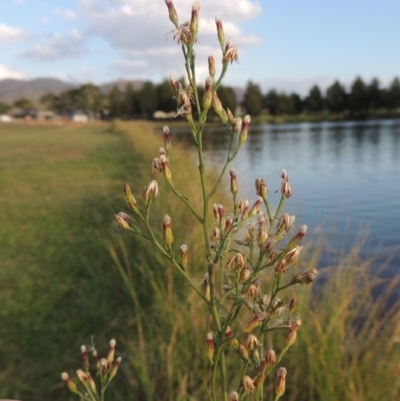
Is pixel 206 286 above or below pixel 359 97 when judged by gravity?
below

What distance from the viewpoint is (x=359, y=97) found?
2950 inches

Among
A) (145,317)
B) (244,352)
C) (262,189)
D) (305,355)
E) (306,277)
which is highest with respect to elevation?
(262,189)

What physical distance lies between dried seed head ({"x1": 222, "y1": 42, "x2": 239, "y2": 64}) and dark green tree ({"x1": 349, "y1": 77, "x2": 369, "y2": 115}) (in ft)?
258

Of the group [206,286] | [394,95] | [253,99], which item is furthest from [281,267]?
[253,99]

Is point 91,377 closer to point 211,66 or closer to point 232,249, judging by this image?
point 232,249

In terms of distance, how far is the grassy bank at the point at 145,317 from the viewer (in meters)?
3.21

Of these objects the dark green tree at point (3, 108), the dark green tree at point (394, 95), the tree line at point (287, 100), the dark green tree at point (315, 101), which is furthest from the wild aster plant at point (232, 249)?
the dark green tree at point (3, 108)

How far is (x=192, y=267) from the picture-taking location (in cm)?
473

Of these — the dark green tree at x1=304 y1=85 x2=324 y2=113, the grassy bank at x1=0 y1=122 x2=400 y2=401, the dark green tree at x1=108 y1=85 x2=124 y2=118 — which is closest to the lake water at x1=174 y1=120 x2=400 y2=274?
the grassy bank at x1=0 y1=122 x2=400 y2=401

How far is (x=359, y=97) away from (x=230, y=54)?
79073mm

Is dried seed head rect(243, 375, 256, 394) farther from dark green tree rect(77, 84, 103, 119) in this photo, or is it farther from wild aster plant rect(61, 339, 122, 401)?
dark green tree rect(77, 84, 103, 119)

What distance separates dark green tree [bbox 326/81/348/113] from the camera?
7644cm

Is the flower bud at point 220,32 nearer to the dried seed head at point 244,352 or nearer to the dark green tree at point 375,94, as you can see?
the dried seed head at point 244,352

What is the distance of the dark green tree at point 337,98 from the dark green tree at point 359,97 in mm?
1150
